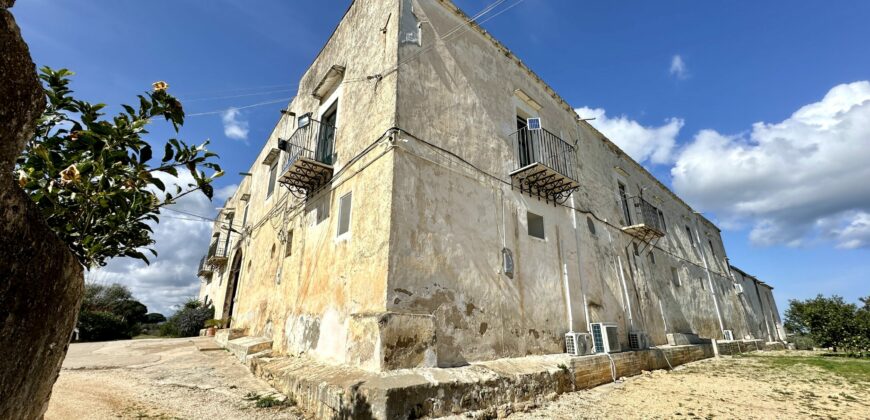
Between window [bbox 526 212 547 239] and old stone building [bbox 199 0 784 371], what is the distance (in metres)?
0.03

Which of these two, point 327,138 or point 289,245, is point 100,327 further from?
point 327,138

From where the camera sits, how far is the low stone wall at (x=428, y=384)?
398 centimetres

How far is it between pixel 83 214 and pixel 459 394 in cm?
404

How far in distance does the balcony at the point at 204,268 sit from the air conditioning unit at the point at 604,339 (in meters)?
18.2

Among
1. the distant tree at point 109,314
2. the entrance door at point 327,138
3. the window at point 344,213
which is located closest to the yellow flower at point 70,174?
the window at point 344,213

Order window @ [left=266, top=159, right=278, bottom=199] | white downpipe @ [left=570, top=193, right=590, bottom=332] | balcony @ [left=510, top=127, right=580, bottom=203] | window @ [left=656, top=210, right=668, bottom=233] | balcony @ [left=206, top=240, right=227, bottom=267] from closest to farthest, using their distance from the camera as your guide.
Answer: balcony @ [left=510, top=127, right=580, bottom=203]
white downpipe @ [left=570, top=193, right=590, bottom=332]
window @ [left=266, top=159, right=278, bottom=199]
window @ [left=656, top=210, right=668, bottom=233]
balcony @ [left=206, top=240, right=227, bottom=267]

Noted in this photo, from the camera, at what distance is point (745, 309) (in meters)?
19.5

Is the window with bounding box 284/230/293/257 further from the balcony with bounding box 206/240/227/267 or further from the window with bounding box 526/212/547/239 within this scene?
the balcony with bounding box 206/240/227/267

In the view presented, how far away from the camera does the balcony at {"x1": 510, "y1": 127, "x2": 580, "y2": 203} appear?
769cm

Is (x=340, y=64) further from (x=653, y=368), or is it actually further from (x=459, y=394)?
(x=653, y=368)

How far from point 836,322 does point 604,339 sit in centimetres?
1256

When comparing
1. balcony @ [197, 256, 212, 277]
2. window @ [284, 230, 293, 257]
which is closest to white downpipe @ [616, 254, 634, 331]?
window @ [284, 230, 293, 257]

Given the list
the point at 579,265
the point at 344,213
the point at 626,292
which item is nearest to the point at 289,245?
the point at 344,213

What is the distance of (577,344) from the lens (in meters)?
7.02
